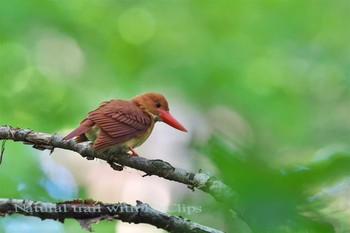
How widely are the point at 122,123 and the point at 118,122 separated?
1 centimetres

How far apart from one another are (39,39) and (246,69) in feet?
4.52

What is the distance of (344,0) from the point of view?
389cm

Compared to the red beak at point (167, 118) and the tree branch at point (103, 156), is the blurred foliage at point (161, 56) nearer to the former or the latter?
the red beak at point (167, 118)

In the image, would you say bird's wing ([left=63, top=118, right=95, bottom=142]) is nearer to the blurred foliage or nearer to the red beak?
the red beak

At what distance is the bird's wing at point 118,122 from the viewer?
144 cm

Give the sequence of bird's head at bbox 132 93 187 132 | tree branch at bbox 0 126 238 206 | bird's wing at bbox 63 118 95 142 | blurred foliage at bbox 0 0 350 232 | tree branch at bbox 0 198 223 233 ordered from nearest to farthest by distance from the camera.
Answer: tree branch at bbox 0 198 223 233 → tree branch at bbox 0 126 238 206 → bird's wing at bbox 63 118 95 142 → bird's head at bbox 132 93 187 132 → blurred foliage at bbox 0 0 350 232

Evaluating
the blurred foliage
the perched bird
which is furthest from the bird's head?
the blurred foliage

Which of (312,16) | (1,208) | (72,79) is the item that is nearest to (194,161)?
(1,208)

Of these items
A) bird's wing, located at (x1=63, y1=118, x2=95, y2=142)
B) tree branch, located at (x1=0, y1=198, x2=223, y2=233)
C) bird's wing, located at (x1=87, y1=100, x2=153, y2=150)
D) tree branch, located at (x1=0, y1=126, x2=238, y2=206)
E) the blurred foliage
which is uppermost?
the blurred foliage

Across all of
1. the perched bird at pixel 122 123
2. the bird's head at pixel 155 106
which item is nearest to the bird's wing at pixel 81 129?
the perched bird at pixel 122 123

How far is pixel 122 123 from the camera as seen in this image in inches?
62.8

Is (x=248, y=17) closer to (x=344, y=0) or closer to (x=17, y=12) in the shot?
(x=344, y=0)

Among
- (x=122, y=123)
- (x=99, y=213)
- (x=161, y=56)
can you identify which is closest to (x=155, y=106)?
(x=122, y=123)

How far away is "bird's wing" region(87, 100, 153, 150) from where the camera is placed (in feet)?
4.71
